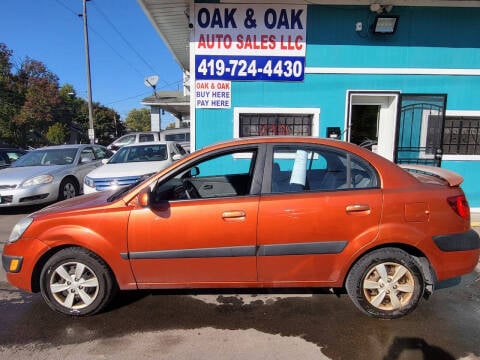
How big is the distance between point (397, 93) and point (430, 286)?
14.8ft

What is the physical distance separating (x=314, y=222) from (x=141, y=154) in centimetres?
577

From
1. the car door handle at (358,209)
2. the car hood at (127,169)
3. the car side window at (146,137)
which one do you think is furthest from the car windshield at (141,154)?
the car side window at (146,137)

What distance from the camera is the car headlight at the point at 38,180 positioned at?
6.87 meters

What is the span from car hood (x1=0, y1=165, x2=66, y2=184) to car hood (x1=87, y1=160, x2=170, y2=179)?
135cm

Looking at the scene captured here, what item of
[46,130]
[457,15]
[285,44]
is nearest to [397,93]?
[457,15]

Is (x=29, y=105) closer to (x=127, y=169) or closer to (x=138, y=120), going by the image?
(x=127, y=169)

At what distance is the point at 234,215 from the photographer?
282cm

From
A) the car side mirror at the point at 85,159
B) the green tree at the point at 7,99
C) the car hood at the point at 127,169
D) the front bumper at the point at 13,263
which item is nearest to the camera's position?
the front bumper at the point at 13,263

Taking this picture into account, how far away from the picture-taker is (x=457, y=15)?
20.2ft

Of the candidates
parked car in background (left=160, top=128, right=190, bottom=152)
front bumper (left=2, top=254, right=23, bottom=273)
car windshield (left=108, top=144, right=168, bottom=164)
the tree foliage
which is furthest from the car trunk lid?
the tree foliage

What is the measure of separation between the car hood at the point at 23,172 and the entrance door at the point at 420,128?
751cm

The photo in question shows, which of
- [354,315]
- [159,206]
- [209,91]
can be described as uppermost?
[209,91]

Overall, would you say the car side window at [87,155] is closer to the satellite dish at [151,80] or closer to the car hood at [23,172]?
the car hood at [23,172]

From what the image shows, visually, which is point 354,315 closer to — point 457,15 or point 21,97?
point 457,15
